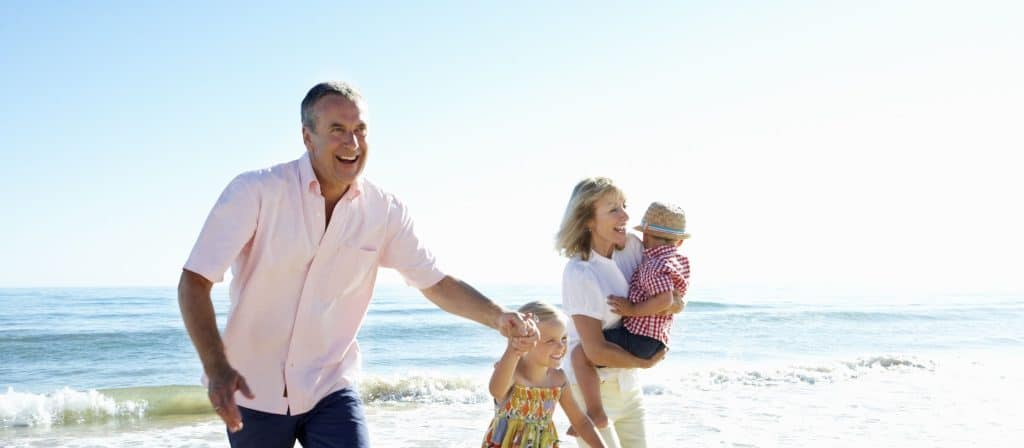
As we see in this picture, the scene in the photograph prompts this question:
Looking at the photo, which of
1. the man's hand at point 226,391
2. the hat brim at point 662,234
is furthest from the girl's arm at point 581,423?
the man's hand at point 226,391

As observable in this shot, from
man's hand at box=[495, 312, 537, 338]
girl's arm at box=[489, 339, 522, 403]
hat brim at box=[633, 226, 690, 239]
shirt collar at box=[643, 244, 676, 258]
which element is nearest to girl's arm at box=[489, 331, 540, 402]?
girl's arm at box=[489, 339, 522, 403]

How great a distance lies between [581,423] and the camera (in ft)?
12.6

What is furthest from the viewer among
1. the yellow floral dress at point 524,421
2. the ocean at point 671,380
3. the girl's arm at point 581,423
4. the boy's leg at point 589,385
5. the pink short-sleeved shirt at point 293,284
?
the ocean at point 671,380

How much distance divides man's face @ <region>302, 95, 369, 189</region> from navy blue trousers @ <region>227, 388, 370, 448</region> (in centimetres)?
81

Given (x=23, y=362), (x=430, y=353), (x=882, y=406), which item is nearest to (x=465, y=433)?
(x=882, y=406)

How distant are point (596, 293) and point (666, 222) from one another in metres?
0.59

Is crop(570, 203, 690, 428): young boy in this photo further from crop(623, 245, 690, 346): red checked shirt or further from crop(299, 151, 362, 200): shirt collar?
crop(299, 151, 362, 200): shirt collar

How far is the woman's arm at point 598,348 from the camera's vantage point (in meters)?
3.97

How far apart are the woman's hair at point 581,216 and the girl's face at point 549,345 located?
49 centimetres

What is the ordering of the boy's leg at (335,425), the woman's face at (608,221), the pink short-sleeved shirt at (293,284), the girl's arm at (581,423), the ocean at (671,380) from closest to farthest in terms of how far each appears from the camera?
the pink short-sleeved shirt at (293,284) < the boy's leg at (335,425) < the girl's arm at (581,423) < the woman's face at (608,221) < the ocean at (671,380)

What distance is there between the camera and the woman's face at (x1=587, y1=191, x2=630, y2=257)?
4.07m

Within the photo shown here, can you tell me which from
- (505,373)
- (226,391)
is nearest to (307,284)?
(226,391)

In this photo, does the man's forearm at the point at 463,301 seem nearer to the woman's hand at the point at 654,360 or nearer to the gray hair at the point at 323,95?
the gray hair at the point at 323,95

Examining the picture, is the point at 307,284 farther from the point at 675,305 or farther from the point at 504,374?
the point at 675,305
